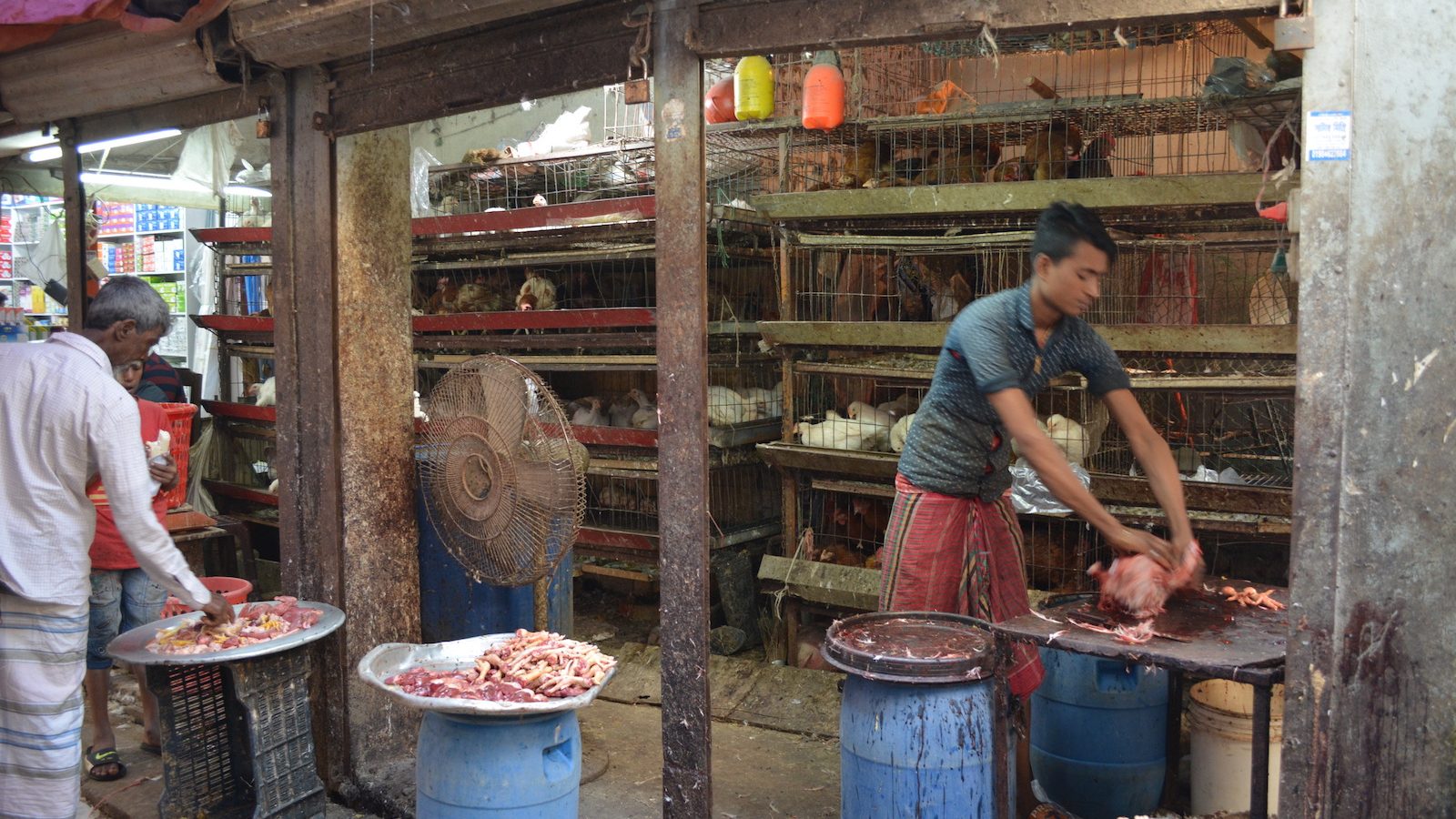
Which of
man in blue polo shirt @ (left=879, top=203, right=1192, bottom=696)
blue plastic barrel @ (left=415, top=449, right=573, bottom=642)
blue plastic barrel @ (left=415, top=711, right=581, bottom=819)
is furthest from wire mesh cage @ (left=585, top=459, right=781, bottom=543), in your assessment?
blue plastic barrel @ (left=415, top=711, right=581, bottom=819)

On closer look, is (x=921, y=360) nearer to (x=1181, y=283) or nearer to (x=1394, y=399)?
(x=1181, y=283)

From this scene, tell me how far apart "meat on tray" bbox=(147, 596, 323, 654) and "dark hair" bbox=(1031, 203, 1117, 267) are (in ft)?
11.5

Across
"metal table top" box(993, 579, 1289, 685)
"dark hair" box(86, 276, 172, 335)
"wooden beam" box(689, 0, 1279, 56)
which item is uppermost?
"wooden beam" box(689, 0, 1279, 56)

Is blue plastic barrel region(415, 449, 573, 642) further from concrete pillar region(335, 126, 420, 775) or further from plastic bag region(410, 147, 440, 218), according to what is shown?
plastic bag region(410, 147, 440, 218)

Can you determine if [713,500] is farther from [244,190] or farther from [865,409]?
[244,190]

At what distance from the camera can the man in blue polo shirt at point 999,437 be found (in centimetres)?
383

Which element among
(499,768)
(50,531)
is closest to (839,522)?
(499,768)

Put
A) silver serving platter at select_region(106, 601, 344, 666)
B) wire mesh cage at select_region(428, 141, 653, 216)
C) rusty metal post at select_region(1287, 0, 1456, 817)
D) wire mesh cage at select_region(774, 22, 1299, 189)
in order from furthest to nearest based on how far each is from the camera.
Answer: wire mesh cage at select_region(428, 141, 653, 216), wire mesh cage at select_region(774, 22, 1299, 189), silver serving platter at select_region(106, 601, 344, 666), rusty metal post at select_region(1287, 0, 1456, 817)

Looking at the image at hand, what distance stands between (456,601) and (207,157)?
238 inches

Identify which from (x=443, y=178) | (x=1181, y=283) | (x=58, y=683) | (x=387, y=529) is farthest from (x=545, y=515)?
(x=443, y=178)

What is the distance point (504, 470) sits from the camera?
15.5ft

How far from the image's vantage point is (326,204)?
5.39m

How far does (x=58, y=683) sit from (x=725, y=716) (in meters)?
3.56

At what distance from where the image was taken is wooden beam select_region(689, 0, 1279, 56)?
329 cm
